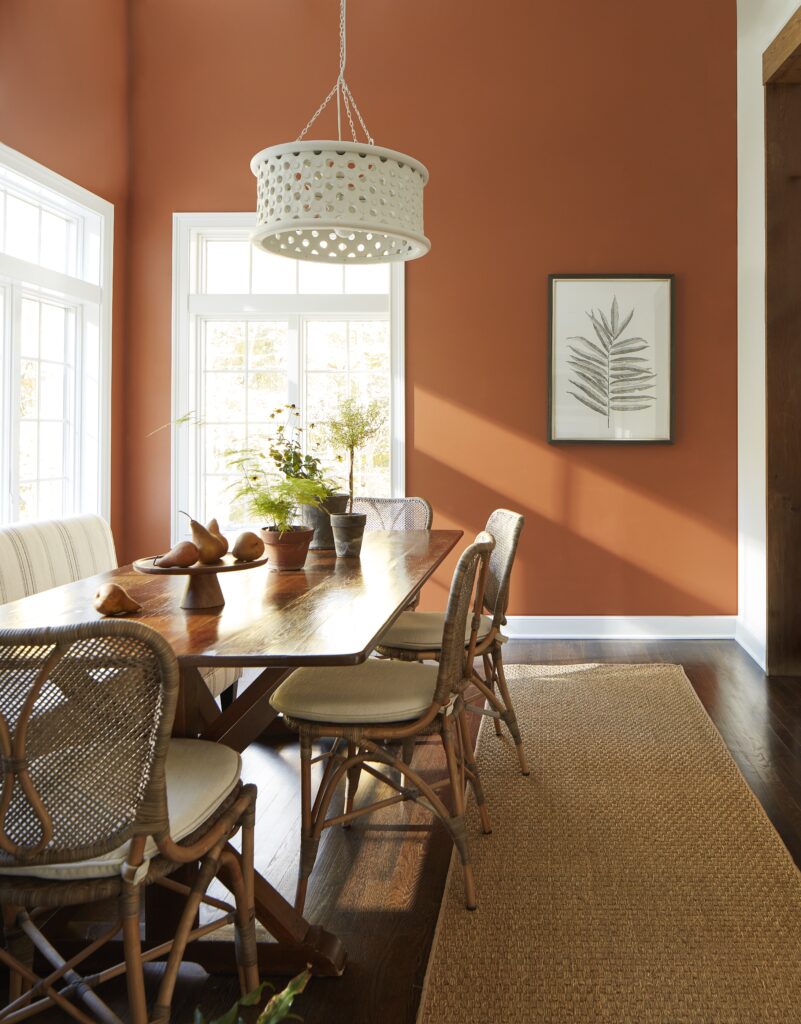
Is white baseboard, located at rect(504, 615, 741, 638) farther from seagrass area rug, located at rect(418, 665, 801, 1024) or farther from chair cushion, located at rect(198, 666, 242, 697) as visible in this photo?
chair cushion, located at rect(198, 666, 242, 697)

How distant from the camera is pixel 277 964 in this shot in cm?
202

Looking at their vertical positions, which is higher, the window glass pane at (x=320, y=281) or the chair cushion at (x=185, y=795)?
the window glass pane at (x=320, y=281)

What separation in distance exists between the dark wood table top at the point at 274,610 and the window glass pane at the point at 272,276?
9.11 ft

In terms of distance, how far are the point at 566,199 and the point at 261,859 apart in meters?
4.22

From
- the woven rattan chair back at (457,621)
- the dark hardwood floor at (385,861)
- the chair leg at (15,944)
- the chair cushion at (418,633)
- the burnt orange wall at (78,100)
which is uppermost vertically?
the burnt orange wall at (78,100)

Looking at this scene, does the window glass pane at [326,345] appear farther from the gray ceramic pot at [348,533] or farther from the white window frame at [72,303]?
the gray ceramic pot at [348,533]

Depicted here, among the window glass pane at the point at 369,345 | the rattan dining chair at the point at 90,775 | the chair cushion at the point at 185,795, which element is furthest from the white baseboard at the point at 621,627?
the rattan dining chair at the point at 90,775

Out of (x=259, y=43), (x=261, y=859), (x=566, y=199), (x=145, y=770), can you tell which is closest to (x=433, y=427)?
(x=566, y=199)

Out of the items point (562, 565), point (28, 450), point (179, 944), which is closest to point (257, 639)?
point (179, 944)

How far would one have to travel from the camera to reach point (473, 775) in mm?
2705

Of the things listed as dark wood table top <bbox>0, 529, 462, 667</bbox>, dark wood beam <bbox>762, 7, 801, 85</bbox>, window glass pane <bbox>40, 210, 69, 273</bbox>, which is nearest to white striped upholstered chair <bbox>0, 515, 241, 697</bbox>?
dark wood table top <bbox>0, 529, 462, 667</bbox>

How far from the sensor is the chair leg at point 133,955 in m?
1.50

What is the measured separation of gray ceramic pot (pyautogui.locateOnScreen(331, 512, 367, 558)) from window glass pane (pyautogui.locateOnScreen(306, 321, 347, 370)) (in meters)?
2.52

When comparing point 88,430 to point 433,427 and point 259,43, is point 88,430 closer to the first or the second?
point 433,427
